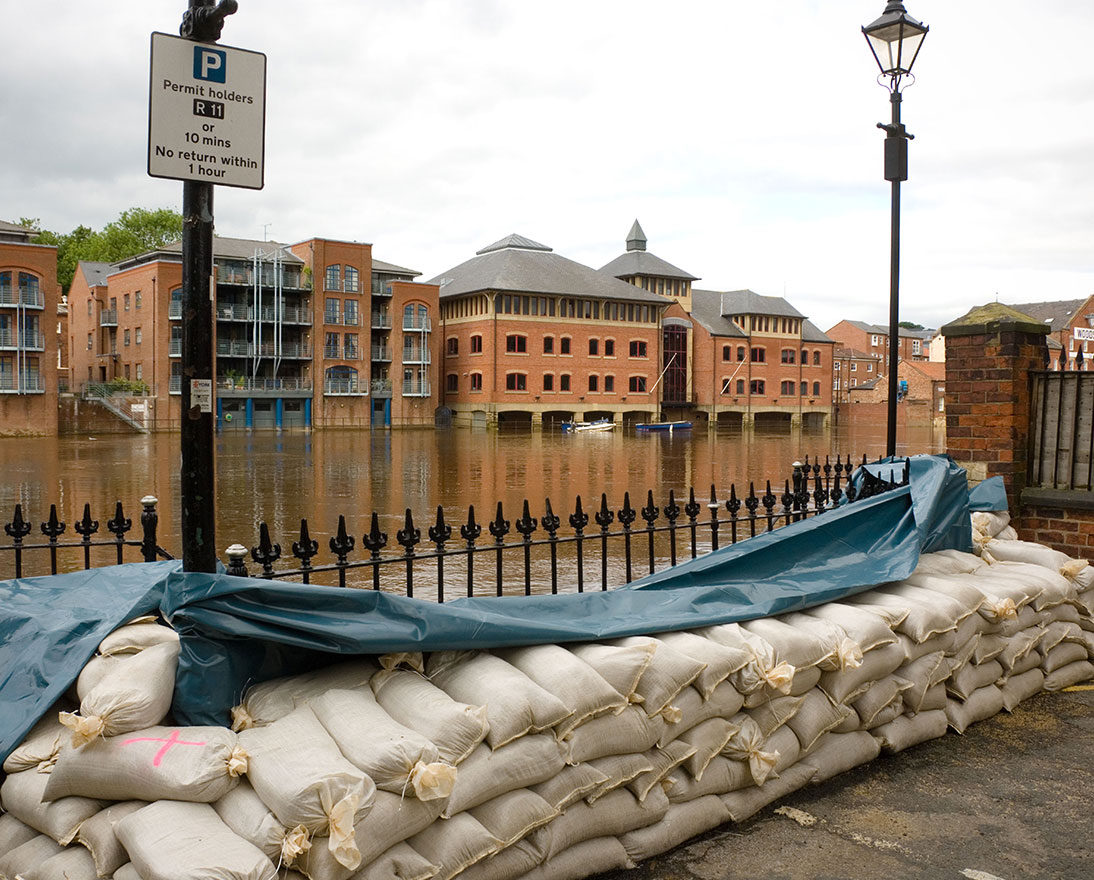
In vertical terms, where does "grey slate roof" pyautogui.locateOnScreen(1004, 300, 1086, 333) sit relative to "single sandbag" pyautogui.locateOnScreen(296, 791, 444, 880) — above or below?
above

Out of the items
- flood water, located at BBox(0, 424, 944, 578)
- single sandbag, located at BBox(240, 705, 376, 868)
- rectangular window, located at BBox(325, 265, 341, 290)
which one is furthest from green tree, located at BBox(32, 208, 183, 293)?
single sandbag, located at BBox(240, 705, 376, 868)

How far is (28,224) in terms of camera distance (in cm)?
6788

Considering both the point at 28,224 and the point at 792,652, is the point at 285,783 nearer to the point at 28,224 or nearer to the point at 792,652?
the point at 792,652

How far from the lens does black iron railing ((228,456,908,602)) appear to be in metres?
4.70

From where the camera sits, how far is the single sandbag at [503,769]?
3.16 meters

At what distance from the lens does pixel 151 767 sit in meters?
2.93

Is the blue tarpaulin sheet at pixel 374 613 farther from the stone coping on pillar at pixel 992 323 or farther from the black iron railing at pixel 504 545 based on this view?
the stone coping on pillar at pixel 992 323

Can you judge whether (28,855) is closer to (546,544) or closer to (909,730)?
(909,730)

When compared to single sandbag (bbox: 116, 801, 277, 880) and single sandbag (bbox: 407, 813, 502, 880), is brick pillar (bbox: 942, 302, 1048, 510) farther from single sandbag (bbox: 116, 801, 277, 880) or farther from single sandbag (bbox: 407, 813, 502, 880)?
single sandbag (bbox: 116, 801, 277, 880)

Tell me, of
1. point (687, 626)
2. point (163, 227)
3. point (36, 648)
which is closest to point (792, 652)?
point (687, 626)

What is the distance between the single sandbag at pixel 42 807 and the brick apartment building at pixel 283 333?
4957 cm

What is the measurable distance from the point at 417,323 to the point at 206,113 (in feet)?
185

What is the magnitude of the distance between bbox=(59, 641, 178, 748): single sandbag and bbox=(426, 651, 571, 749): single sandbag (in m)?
0.95

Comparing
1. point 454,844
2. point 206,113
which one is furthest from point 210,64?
point 454,844
